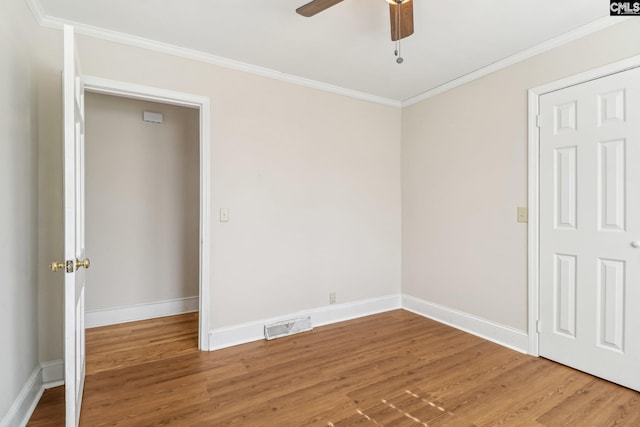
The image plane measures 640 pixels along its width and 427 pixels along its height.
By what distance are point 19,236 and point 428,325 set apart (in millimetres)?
3368

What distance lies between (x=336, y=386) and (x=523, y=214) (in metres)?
2.06

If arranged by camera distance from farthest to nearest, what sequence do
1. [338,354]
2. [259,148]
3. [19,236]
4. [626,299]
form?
1. [259,148]
2. [338,354]
3. [626,299]
4. [19,236]

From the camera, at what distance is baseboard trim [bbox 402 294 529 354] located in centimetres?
271

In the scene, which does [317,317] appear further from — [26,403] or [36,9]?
[36,9]

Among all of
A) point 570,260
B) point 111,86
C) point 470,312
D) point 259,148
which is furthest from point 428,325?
point 111,86

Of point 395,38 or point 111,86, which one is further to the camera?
point 111,86

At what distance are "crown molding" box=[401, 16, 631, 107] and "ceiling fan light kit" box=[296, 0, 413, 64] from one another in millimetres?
1344

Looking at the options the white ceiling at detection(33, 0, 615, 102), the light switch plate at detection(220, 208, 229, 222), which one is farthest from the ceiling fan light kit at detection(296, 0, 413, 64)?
the light switch plate at detection(220, 208, 229, 222)

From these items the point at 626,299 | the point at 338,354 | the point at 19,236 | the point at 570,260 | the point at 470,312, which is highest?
the point at 19,236

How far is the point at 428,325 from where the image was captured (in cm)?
330

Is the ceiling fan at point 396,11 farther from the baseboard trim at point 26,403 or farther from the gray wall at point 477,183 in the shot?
the baseboard trim at point 26,403

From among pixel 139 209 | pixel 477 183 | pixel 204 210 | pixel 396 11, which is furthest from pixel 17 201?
pixel 477 183

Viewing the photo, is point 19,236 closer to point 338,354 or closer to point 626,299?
point 338,354

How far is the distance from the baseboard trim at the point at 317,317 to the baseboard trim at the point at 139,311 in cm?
124
